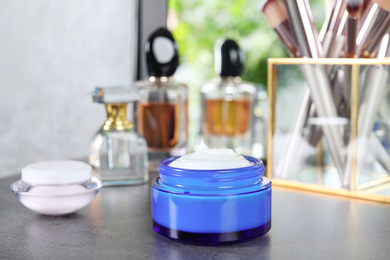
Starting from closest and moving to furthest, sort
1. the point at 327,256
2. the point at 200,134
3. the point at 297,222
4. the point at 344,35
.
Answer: the point at 327,256, the point at 297,222, the point at 344,35, the point at 200,134

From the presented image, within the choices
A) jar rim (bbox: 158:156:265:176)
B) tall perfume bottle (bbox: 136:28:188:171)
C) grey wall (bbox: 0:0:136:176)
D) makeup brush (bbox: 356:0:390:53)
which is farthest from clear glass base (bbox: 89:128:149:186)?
grey wall (bbox: 0:0:136:176)

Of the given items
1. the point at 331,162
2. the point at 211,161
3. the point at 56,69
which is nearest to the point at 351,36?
the point at 331,162

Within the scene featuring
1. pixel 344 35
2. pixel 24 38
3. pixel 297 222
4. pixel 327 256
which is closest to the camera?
pixel 327 256

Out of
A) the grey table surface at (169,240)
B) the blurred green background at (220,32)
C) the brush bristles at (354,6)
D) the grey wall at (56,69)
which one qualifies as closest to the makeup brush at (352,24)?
the brush bristles at (354,6)

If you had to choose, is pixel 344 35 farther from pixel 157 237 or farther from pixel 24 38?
pixel 24 38

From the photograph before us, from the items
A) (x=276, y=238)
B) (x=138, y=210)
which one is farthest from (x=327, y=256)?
(x=138, y=210)

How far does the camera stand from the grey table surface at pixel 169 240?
1.57 feet

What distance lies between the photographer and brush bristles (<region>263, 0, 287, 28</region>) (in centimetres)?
71

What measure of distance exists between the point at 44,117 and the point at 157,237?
822mm

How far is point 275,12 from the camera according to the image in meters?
0.71

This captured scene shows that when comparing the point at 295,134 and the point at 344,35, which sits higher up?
the point at 344,35

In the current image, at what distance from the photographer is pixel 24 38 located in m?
1.21

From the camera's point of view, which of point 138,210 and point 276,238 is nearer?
point 276,238

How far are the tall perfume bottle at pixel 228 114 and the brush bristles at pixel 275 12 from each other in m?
0.32
